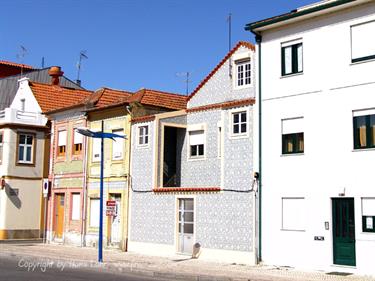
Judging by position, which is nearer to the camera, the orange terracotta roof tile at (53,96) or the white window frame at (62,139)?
the white window frame at (62,139)

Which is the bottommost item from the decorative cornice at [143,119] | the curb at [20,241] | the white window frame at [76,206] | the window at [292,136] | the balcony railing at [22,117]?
the curb at [20,241]

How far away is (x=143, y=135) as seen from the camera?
26688mm

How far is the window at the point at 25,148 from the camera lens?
34.1 meters

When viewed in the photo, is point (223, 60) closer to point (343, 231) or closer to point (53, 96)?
point (343, 231)

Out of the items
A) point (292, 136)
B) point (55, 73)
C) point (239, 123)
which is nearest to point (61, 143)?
point (55, 73)

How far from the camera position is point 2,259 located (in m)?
23.4

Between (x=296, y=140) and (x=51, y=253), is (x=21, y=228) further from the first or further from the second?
(x=296, y=140)

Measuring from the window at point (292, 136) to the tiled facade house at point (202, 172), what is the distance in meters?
1.49

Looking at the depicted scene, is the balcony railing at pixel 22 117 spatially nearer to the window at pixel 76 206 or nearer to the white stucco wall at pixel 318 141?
the window at pixel 76 206

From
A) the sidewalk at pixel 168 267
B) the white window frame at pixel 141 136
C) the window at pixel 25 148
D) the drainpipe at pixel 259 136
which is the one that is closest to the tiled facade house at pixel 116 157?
the white window frame at pixel 141 136

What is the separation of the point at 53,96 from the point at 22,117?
3346 mm

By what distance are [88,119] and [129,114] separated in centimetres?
374

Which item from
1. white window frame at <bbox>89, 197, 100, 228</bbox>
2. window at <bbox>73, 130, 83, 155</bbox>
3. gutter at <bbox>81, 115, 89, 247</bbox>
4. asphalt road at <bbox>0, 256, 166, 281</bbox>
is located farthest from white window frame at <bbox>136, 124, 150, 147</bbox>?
asphalt road at <bbox>0, 256, 166, 281</bbox>

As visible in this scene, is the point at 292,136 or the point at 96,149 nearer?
the point at 292,136
